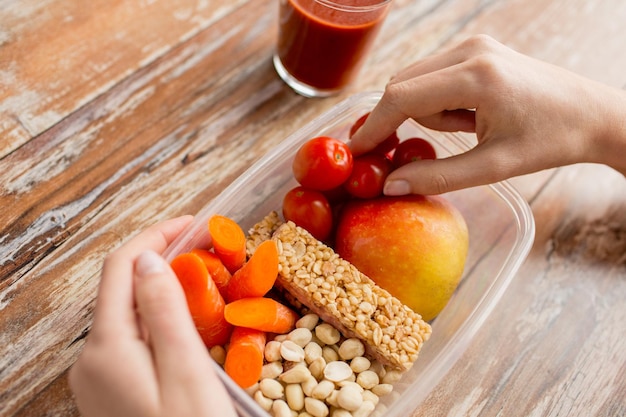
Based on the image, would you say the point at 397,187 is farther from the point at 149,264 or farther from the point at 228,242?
the point at 149,264

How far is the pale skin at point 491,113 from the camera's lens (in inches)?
29.6

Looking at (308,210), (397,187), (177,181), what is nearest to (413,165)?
(397,187)

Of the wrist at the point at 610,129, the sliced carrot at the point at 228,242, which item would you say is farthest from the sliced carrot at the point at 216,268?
the wrist at the point at 610,129

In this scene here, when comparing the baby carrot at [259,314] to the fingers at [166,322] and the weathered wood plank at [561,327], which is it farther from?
the weathered wood plank at [561,327]

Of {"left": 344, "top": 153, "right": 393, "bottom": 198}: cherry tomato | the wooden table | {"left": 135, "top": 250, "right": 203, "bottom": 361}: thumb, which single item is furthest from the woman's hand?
{"left": 344, "top": 153, "right": 393, "bottom": 198}: cherry tomato

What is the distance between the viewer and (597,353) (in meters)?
0.90

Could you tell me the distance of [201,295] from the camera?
0.68 meters

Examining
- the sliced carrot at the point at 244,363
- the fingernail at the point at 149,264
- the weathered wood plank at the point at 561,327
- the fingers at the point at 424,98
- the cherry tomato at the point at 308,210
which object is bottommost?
the weathered wood plank at the point at 561,327

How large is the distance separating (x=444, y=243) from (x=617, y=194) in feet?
1.40

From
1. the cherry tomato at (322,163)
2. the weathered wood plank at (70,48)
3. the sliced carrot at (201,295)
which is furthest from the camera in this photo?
the weathered wood plank at (70,48)

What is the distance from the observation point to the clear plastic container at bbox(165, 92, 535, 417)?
76 centimetres

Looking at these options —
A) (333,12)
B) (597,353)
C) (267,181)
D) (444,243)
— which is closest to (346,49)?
(333,12)

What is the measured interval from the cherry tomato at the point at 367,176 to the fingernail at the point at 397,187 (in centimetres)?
2

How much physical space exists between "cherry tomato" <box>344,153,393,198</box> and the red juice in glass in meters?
0.20
